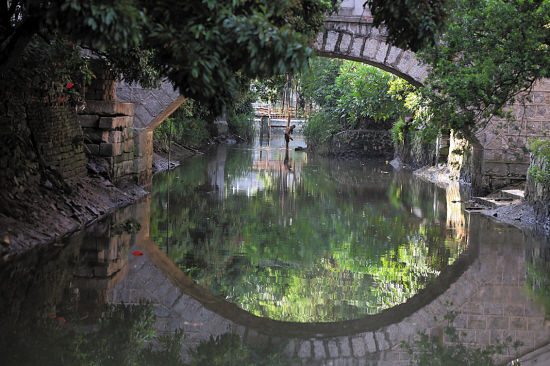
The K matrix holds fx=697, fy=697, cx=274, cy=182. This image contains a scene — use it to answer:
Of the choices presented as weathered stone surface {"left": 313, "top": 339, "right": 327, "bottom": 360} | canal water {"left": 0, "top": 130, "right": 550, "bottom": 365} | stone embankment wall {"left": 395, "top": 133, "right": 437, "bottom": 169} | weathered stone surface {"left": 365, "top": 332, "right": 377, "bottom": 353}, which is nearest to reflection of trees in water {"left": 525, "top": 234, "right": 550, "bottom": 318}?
canal water {"left": 0, "top": 130, "right": 550, "bottom": 365}

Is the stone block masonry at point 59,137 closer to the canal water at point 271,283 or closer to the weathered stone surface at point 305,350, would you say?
the canal water at point 271,283

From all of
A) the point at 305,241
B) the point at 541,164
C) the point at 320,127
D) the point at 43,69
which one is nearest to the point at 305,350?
the point at 305,241

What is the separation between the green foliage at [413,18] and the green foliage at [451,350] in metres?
2.69

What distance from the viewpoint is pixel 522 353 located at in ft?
18.4

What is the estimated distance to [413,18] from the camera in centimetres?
629

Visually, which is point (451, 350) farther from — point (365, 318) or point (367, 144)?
point (367, 144)

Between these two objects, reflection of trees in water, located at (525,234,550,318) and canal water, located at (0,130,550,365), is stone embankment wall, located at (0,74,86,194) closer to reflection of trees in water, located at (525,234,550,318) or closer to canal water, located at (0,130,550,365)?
canal water, located at (0,130,550,365)

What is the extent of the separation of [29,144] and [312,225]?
4765 mm

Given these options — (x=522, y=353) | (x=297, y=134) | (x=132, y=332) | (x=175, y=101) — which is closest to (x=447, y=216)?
(x=175, y=101)

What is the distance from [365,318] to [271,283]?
4.97 feet

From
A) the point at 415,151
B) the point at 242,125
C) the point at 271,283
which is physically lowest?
the point at 271,283

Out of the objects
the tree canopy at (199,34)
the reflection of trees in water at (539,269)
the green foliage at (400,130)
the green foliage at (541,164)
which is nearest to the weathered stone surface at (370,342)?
the reflection of trees in water at (539,269)

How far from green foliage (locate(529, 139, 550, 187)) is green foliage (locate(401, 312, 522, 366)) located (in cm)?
634

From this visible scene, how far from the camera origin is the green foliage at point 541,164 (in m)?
11.7
